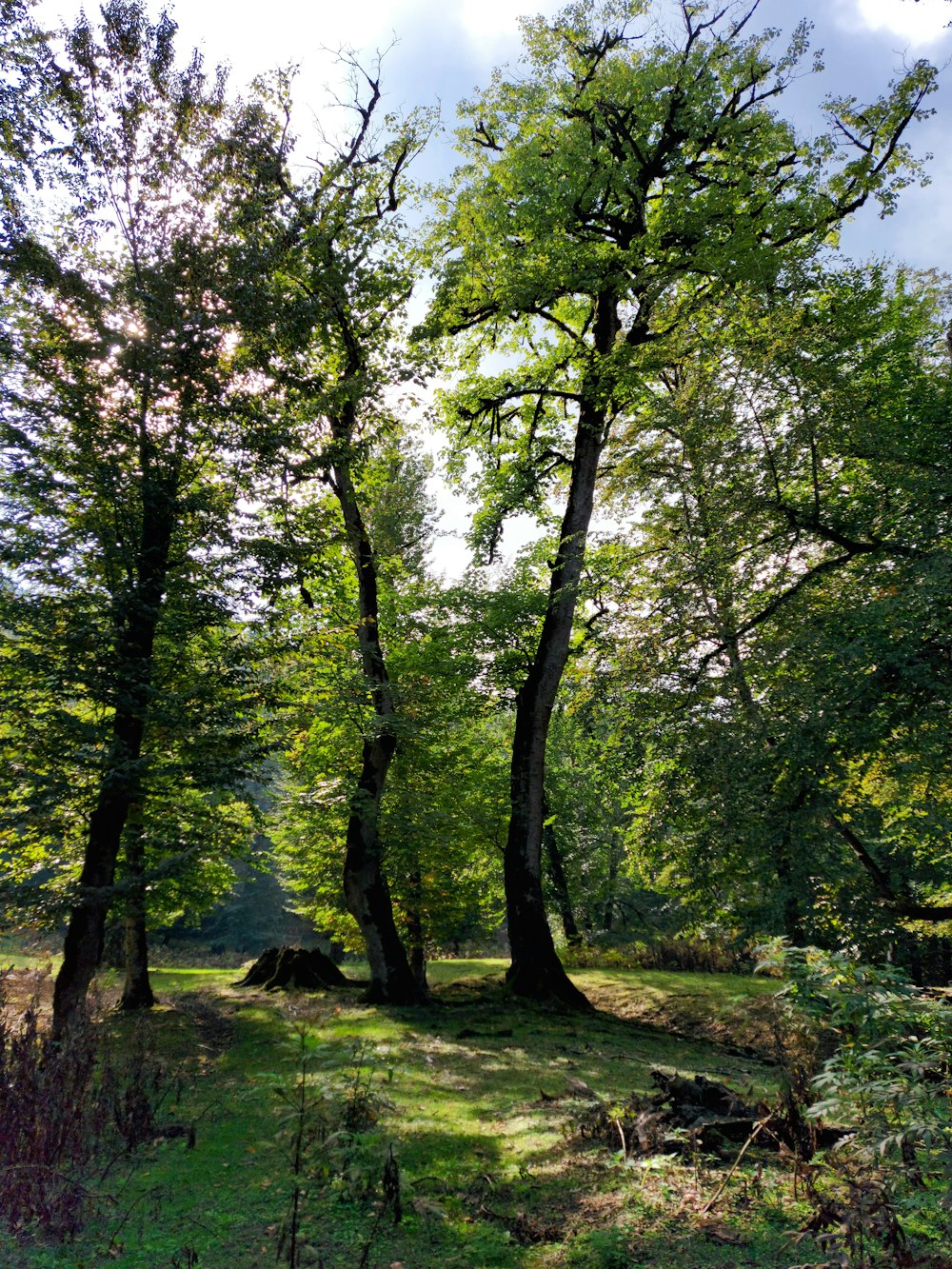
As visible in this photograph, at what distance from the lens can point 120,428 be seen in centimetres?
938

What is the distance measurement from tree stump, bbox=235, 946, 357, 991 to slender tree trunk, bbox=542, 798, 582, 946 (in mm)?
9384

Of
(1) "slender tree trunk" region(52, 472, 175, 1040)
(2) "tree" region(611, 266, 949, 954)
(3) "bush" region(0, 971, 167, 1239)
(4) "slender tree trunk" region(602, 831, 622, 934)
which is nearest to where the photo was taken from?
(3) "bush" region(0, 971, 167, 1239)

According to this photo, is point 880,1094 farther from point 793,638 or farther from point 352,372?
point 352,372

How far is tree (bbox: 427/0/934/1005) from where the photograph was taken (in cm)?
1242

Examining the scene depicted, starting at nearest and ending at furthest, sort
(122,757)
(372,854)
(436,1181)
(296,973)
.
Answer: (436,1181), (122,757), (372,854), (296,973)

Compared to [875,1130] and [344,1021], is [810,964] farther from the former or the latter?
[344,1021]

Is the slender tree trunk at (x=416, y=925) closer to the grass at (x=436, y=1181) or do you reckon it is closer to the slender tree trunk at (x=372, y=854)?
the slender tree trunk at (x=372, y=854)

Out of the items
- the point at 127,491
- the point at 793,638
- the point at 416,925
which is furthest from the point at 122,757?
the point at 416,925

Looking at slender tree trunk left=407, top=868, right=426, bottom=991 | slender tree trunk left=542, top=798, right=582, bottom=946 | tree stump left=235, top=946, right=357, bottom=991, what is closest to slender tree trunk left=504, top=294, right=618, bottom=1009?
slender tree trunk left=407, top=868, right=426, bottom=991

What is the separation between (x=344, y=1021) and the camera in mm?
11430

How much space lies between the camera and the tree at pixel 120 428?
849cm

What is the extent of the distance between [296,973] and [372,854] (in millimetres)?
5176

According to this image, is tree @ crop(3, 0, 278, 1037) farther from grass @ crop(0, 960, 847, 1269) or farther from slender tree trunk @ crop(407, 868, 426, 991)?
slender tree trunk @ crop(407, 868, 426, 991)

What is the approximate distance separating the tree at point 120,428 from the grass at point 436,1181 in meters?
3.70
